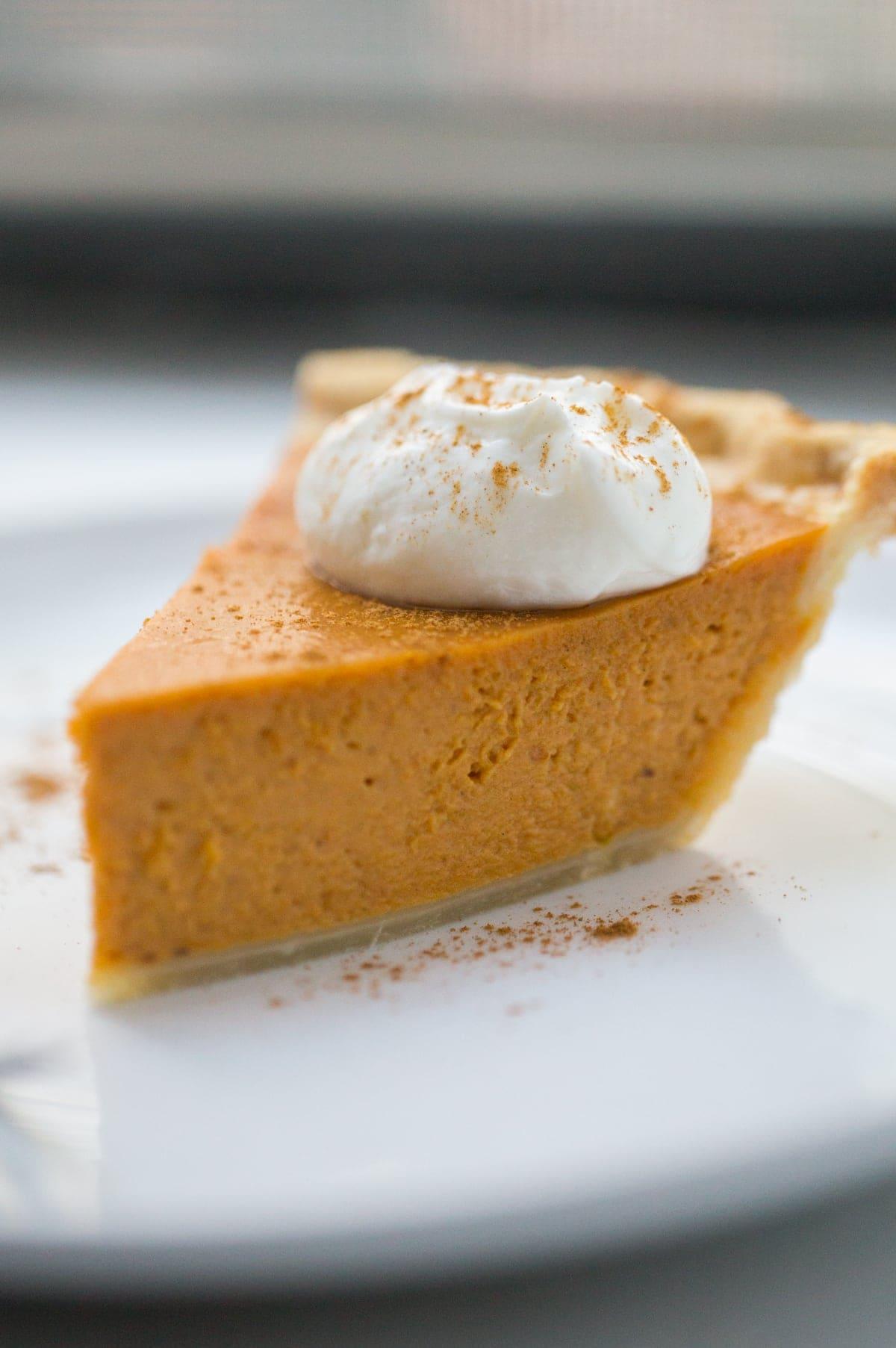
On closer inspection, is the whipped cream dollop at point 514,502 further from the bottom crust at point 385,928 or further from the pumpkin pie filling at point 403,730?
the bottom crust at point 385,928

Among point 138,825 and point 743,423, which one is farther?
point 743,423

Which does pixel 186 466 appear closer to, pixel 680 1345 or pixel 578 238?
pixel 578 238

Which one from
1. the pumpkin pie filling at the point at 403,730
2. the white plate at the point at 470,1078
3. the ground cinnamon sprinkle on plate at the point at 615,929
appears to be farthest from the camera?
the ground cinnamon sprinkle on plate at the point at 615,929

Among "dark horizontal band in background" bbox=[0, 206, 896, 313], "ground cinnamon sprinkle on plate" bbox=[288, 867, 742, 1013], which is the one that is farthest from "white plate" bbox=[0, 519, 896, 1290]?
"dark horizontal band in background" bbox=[0, 206, 896, 313]

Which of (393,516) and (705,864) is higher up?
(393,516)

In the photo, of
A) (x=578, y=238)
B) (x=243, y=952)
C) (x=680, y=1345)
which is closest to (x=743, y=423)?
(x=243, y=952)

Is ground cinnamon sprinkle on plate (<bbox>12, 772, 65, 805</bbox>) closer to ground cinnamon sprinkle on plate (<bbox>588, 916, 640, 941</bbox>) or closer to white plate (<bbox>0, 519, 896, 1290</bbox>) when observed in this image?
white plate (<bbox>0, 519, 896, 1290</bbox>)

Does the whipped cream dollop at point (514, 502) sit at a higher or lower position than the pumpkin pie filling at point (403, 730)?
higher

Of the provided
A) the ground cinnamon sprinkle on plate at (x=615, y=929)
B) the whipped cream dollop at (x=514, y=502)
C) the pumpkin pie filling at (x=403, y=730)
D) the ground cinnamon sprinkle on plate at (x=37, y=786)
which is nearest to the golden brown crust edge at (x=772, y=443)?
the pumpkin pie filling at (x=403, y=730)
